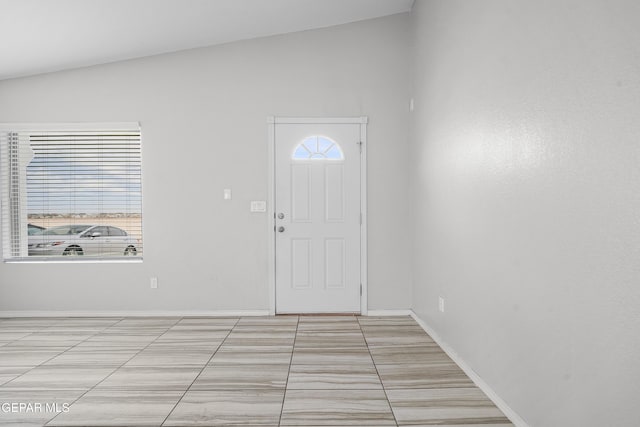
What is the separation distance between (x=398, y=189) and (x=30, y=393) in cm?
367

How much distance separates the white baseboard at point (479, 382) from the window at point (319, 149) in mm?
2051

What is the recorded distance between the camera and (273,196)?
4766mm

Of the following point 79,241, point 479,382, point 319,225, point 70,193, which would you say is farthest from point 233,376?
point 70,193

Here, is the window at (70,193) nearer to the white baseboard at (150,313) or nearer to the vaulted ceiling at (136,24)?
the white baseboard at (150,313)

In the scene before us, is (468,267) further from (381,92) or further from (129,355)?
(129,355)

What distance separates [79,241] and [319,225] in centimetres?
274

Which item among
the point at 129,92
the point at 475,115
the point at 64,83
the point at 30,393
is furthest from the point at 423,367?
the point at 64,83

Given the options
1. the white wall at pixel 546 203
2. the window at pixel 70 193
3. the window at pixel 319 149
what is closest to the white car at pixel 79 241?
the window at pixel 70 193

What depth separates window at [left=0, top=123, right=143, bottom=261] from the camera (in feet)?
16.0

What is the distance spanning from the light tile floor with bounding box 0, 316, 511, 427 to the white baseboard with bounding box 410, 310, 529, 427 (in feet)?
0.13

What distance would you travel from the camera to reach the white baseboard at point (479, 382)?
2346 mm

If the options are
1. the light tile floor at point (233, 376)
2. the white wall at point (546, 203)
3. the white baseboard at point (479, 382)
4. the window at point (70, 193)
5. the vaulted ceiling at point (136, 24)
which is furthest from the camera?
the window at point (70, 193)

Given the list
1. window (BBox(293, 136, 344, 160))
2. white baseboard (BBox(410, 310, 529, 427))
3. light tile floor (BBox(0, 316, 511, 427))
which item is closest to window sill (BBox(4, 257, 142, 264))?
light tile floor (BBox(0, 316, 511, 427))

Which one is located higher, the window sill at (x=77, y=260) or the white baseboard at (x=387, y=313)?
the window sill at (x=77, y=260)
